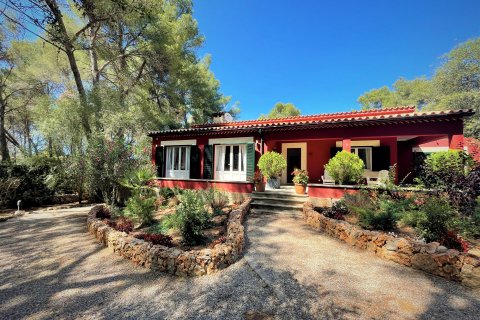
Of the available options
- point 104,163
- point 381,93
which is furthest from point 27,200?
point 381,93

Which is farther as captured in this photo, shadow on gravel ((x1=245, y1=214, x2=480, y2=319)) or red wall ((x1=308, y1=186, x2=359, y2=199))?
red wall ((x1=308, y1=186, x2=359, y2=199))

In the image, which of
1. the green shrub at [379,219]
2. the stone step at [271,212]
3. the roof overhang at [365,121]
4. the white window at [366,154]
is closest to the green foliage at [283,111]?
the white window at [366,154]

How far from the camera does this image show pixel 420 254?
400 cm

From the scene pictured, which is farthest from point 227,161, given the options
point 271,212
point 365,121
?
point 365,121

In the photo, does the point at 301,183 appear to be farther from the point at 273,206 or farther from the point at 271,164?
the point at 273,206

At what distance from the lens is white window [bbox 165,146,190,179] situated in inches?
502

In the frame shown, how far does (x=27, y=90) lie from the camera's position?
54.3ft

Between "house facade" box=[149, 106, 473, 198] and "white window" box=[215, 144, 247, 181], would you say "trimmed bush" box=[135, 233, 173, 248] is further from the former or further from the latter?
"white window" box=[215, 144, 247, 181]

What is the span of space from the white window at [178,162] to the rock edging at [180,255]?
24.0ft

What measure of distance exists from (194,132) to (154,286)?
9.04 m

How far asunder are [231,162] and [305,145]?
4421mm

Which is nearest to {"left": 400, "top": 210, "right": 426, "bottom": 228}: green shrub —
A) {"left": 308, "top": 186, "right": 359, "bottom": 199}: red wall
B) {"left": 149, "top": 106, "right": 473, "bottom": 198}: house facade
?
{"left": 308, "top": 186, "right": 359, "bottom": 199}: red wall

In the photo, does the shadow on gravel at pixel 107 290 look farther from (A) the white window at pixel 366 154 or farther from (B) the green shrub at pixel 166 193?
(A) the white window at pixel 366 154

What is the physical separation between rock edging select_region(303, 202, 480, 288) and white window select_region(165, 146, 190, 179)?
9187 mm
